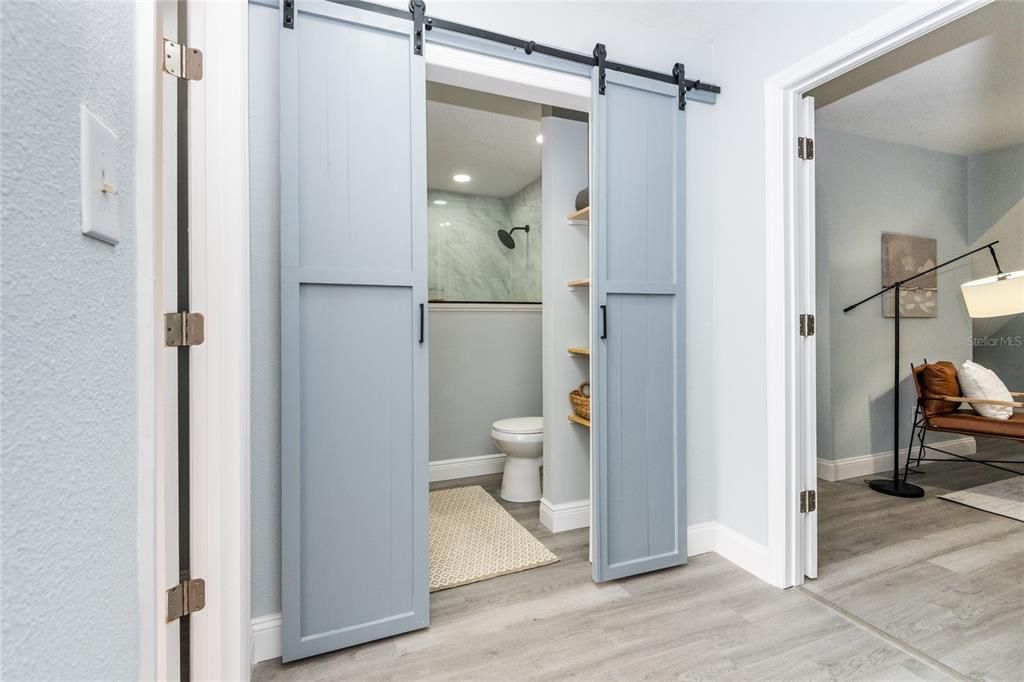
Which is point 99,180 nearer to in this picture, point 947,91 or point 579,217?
point 579,217

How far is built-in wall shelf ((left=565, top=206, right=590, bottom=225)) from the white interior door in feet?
3.04

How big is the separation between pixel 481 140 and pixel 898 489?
3700 millimetres

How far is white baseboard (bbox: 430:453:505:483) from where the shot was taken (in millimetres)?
3510

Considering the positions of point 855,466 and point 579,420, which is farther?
point 855,466

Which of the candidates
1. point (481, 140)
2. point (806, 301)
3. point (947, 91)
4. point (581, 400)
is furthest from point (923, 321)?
point (481, 140)

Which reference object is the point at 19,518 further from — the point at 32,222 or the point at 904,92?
the point at 904,92

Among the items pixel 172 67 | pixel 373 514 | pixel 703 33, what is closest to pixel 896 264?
pixel 703 33

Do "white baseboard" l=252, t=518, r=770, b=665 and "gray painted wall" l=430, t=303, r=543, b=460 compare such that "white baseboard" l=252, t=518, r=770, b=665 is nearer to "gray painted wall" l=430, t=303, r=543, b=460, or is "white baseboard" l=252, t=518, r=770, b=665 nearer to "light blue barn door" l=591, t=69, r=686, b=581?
"light blue barn door" l=591, t=69, r=686, b=581

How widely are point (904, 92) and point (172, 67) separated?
382 cm

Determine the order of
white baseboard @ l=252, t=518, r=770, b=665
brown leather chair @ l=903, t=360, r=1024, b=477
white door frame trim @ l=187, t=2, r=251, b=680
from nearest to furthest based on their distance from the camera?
white door frame trim @ l=187, t=2, r=251, b=680, white baseboard @ l=252, t=518, r=770, b=665, brown leather chair @ l=903, t=360, r=1024, b=477

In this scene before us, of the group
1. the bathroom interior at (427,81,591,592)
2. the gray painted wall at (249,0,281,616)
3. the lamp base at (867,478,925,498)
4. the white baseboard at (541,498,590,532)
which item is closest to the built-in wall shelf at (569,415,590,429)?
the bathroom interior at (427,81,591,592)

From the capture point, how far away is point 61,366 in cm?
43

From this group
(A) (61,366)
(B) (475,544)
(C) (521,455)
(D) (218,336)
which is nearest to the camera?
(A) (61,366)

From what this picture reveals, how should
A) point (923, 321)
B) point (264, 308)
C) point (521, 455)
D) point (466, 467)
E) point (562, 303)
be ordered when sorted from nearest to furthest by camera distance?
point (264, 308), point (562, 303), point (521, 455), point (466, 467), point (923, 321)
